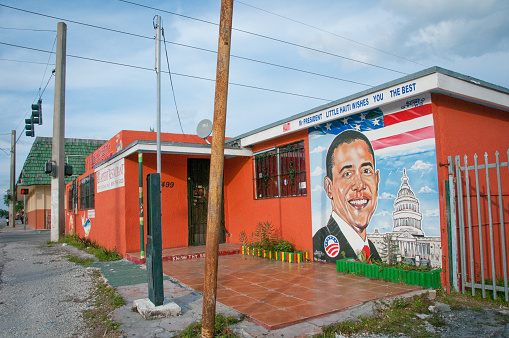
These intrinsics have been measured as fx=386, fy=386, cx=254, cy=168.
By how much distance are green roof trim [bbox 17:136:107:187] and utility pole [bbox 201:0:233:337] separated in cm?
2661

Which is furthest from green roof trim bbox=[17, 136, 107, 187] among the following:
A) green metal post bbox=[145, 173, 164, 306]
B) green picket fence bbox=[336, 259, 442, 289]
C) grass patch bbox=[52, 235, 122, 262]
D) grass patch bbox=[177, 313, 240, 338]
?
grass patch bbox=[177, 313, 240, 338]

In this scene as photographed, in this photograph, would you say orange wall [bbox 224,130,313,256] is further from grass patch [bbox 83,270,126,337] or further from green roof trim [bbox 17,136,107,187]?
green roof trim [bbox 17,136,107,187]

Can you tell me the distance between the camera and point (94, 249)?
12344 mm

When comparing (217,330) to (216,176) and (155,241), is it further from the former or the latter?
(216,176)

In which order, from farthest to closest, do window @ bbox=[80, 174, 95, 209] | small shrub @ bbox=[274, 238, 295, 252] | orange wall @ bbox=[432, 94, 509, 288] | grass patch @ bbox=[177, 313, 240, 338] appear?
window @ bbox=[80, 174, 95, 209]
small shrub @ bbox=[274, 238, 295, 252]
orange wall @ bbox=[432, 94, 509, 288]
grass patch @ bbox=[177, 313, 240, 338]

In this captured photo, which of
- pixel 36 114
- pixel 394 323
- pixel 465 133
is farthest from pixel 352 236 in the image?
pixel 36 114

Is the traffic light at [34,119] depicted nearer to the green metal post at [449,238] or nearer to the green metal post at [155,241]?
the green metal post at [155,241]

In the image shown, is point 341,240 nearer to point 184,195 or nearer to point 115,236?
point 184,195

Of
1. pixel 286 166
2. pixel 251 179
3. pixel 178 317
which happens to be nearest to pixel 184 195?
pixel 251 179

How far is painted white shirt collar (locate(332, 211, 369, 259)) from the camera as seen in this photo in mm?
7840

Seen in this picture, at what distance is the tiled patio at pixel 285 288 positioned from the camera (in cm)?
523

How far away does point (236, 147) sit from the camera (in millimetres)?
11367

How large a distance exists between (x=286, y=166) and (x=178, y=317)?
572 cm

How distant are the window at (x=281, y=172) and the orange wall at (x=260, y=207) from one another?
160mm
